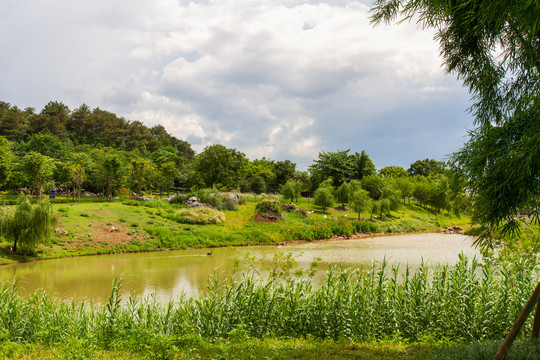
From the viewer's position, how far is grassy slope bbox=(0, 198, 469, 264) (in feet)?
60.8

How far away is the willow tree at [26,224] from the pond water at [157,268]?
3.87ft

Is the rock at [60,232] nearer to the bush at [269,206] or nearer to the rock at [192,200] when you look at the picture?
the rock at [192,200]

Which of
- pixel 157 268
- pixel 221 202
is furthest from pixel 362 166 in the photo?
pixel 157 268

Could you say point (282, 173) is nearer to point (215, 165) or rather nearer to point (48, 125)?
point (215, 165)

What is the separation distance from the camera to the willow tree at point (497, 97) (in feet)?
13.0

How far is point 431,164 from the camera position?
75.1 m

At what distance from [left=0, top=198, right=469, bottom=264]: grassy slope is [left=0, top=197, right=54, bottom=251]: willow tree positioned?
2.56 feet

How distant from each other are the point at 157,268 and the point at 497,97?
47.3ft

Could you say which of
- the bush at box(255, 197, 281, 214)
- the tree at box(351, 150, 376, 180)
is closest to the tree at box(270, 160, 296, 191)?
the tree at box(351, 150, 376, 180)

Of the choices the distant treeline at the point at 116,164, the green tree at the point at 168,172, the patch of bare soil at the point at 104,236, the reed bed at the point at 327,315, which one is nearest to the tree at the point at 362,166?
the distant treeline at the point at 116,164

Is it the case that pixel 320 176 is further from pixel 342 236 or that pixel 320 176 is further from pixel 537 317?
pixel 537 317

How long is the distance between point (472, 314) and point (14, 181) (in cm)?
4452

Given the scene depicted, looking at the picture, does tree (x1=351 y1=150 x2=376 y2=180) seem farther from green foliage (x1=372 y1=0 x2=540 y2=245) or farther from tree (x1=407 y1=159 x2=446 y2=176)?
green foliage (x1=372 y1=0 x2=540 y2=245)

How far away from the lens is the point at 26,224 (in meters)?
15.8
